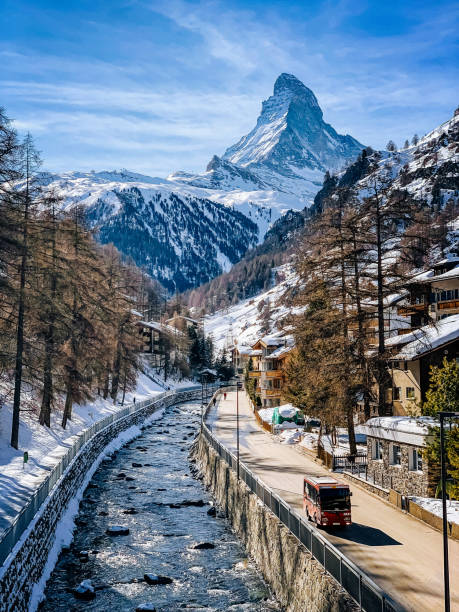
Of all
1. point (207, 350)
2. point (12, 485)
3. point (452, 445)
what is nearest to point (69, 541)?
point (12, 485)

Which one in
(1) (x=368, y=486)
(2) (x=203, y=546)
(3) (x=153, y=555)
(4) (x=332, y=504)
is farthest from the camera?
(1) (x=368, y=486)

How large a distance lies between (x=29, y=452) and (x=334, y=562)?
79.2 ft

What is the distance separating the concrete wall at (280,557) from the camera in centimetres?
1720

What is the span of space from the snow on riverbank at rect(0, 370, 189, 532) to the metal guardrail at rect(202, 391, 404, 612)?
1069 cm

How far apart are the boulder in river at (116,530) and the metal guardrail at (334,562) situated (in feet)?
28.1

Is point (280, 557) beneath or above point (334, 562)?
beneath

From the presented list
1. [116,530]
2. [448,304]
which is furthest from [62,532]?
[448,304]

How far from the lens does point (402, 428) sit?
28.4m

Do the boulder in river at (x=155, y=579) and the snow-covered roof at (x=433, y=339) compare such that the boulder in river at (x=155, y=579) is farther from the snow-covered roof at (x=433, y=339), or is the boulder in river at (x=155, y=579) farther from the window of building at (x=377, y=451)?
the snow-covered roof at (x=433, y=339)

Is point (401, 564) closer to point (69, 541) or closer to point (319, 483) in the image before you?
point (319, 483)

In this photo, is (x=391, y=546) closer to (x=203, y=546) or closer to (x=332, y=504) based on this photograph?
(x=332, y=504)

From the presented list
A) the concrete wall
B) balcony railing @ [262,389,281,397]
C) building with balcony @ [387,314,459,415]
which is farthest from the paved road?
balcony railing @ [262,389,281,397]

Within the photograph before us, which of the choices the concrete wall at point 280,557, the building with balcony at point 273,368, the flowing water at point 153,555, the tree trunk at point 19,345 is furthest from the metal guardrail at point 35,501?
the building with balcony at point 273,368

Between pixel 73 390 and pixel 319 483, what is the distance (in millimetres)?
23377
